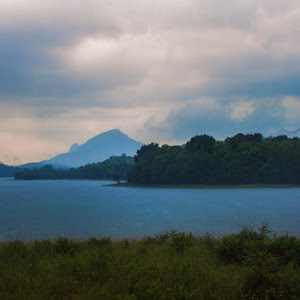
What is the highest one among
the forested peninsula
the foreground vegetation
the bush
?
the forested peninsula

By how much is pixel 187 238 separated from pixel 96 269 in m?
9.96

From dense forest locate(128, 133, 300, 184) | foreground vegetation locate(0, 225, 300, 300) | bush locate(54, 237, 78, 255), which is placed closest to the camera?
foreground vegetation locate(0, 225, 300, 300)

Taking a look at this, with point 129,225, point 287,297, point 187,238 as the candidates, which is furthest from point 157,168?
point 287,297

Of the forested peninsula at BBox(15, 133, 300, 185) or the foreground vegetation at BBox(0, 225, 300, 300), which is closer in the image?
the foreground vegetation at BBox(0, 225, 300, 300)

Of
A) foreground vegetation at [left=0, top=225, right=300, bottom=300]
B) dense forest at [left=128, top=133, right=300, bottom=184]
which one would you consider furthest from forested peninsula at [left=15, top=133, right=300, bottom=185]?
foreground vegetation at [left=0, top=225, right=300, bottom=300]

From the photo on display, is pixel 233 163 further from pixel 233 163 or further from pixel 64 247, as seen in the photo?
pixel 64 247

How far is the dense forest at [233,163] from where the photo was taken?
166m

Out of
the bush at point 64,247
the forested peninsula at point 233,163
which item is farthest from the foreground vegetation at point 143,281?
the forested peninsula at point 233,163

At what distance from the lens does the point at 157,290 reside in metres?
9.23

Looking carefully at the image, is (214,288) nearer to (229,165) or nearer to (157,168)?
(229,165)

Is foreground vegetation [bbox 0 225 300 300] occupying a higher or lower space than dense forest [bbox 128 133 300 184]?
lower

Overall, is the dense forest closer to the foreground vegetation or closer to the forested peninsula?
the forested peninsula

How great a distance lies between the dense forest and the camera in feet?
545

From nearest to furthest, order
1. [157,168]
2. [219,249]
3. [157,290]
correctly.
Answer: [157,290] < [219,249] < [157,168]
